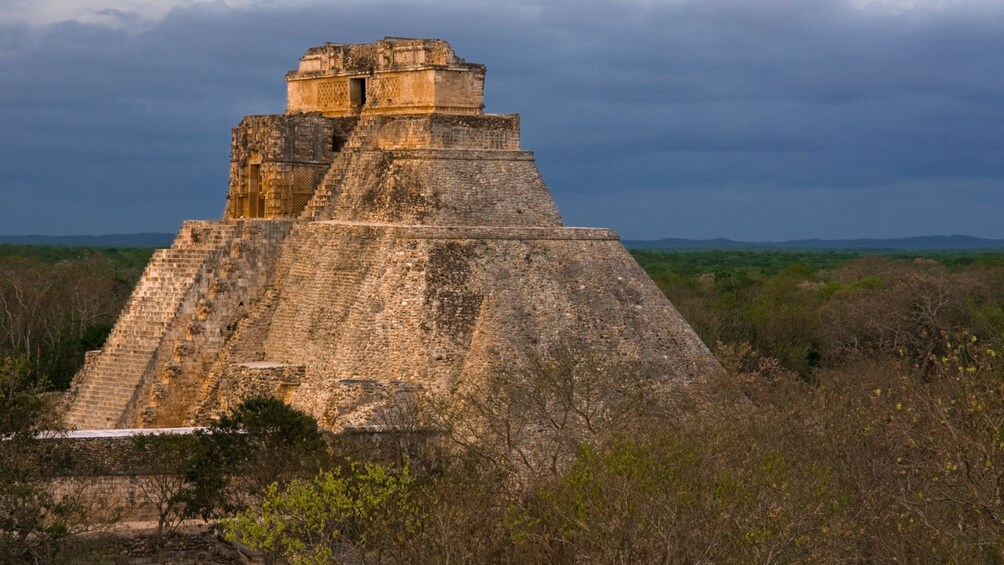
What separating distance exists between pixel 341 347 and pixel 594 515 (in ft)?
25.9

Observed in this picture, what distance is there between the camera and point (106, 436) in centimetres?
2380

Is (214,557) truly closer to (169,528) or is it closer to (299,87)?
(169,528)

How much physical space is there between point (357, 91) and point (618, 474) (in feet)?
41.8

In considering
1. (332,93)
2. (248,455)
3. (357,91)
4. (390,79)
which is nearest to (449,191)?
(390,79)

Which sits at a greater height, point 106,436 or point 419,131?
point 419,131

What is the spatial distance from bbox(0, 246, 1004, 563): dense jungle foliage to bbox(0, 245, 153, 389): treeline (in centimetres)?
1136

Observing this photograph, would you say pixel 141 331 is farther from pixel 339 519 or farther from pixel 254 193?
pixel 339 519

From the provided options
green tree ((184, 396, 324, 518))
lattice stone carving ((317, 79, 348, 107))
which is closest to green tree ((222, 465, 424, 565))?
green tree ((184, 396, 324, 518))

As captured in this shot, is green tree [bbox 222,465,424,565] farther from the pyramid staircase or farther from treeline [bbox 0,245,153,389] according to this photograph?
treeline [bbox 0,245,153,389]

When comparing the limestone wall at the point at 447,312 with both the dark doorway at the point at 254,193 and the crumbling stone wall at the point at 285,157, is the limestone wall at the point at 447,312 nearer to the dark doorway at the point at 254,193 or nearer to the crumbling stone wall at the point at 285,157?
the crumbling stone wall at the point at 285,157

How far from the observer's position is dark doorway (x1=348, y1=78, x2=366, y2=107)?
1204 inches

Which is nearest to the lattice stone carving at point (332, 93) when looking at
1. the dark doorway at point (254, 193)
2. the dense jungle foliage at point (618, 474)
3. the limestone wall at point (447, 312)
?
the dark doorway at point (254, 193)

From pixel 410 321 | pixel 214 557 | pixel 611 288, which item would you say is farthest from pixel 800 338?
pixel 214 557

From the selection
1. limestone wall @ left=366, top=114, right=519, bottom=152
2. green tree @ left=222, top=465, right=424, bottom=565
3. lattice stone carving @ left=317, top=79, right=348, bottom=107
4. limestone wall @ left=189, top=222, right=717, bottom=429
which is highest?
lattice stone carving @ left=317, top=79, right=348, bottom=107
